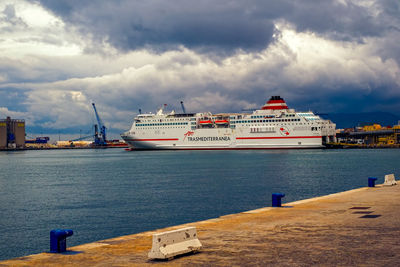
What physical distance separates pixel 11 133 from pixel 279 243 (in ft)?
626

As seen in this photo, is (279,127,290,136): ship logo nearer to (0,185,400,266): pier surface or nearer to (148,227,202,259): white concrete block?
(0,185,400,266): pier surface

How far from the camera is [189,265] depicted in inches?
260

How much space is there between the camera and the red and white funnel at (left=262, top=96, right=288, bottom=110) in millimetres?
89500

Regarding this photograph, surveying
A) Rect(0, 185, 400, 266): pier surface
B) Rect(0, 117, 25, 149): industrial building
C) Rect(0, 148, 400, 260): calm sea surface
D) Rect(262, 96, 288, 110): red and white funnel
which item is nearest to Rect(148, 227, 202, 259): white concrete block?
Rect(0, 185, 400, 266): pier surface

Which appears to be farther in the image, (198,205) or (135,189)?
(135,189)

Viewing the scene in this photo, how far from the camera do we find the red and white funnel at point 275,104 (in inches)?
3524

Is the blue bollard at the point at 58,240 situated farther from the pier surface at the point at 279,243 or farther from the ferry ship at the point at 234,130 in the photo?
the ferry ship at the point at 234,130

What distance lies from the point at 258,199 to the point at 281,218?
11.8 meters

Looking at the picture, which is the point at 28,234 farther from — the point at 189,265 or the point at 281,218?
the point at 189,265

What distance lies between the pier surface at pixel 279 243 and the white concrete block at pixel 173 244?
0.13 meters

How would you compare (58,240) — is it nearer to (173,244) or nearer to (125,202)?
(173,244)

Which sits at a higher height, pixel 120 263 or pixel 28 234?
pixel 120 263

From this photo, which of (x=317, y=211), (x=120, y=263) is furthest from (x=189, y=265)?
(x=317, y=211)

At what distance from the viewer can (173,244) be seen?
7.23 meters
